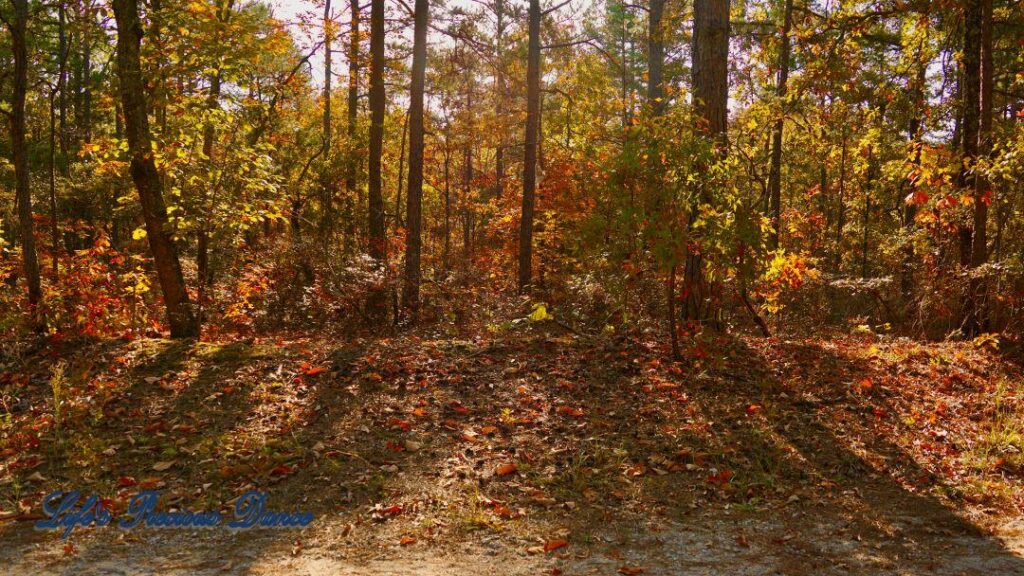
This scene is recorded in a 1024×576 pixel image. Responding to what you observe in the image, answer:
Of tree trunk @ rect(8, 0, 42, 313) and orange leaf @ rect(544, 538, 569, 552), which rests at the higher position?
tree trunk @ rect(8, 0, 42, 313)

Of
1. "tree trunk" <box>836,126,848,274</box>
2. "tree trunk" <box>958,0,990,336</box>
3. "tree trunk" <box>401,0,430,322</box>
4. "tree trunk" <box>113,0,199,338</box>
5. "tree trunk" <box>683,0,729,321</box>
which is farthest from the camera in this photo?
"tree trunk" <box>836,126,848,274</box>

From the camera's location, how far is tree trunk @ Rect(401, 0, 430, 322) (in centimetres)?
1090

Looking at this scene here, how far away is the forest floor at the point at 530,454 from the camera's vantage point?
378 centimetres

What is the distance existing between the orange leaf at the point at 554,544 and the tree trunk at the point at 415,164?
724 centimetres

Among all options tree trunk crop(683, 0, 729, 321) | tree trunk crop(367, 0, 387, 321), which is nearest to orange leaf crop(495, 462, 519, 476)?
tree trunk crop(683, 0, 729, 321)

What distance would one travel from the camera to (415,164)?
459 inches

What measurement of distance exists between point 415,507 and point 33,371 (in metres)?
4.79

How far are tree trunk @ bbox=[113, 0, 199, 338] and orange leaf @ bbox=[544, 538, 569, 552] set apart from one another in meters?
5.65

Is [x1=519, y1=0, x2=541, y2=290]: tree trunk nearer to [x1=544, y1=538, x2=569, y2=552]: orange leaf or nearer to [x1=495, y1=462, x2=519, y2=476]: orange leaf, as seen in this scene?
[x1=495, y1=462, x2=519, y2=476]: orange leaf

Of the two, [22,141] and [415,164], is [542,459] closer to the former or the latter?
[22,141]

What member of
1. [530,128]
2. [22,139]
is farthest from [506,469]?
[530,128]

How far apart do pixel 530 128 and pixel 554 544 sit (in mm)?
12210
